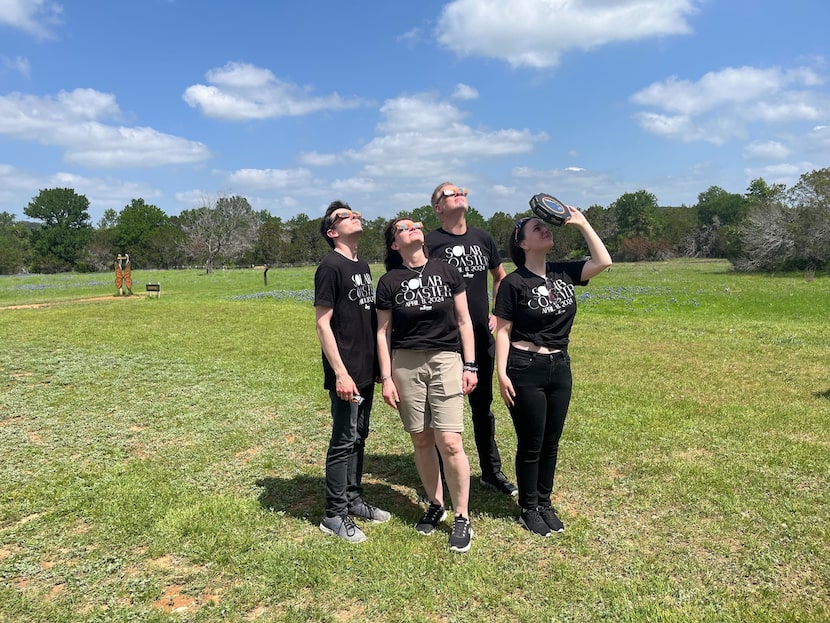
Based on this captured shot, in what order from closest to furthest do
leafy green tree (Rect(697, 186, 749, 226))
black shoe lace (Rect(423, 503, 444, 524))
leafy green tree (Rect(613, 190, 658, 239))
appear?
black shoe lace (Rect(423, 503, 444, 524)) < leafy green tree (Rect(613, 190, 658, 239)) < leafy green tree (Rect(697, 186, 749, 226))

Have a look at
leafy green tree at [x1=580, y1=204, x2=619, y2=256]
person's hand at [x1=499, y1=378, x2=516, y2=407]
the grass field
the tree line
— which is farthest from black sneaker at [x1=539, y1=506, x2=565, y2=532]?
leafy green tree at [x1=580, y1=204, x2=619, y2=256]

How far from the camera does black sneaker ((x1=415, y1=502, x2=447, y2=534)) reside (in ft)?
13.1

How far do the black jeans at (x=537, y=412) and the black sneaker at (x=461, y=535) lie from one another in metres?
0.54

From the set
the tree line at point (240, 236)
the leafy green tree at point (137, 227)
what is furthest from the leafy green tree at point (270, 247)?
the leafy green tree at point (137, 227)

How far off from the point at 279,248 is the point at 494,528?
77.8 m

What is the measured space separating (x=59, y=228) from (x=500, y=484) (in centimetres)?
9728

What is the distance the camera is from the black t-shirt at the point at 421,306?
3.76m

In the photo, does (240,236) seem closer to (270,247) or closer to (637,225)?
(270,247)

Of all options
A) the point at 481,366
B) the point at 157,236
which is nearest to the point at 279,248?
the point at 157,236

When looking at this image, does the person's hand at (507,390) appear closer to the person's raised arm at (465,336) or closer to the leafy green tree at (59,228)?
the person's raised arm at (465,336)

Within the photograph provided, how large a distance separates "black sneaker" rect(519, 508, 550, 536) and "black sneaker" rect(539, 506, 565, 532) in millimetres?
30

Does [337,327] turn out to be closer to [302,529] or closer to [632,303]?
[302,529]

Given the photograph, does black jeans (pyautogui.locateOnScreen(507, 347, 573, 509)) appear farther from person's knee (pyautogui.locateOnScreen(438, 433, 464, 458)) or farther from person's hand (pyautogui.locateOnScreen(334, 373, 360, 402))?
person's hand (pyautogui.locateOnScreen(334, 373, 360, 402))

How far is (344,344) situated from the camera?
3.94 meters
